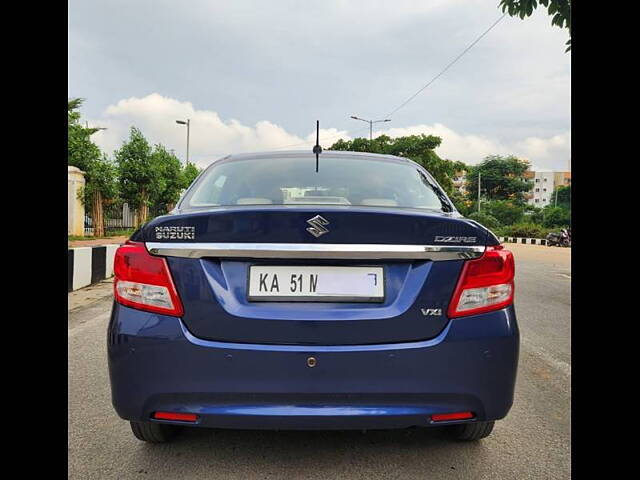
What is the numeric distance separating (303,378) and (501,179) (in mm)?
84630

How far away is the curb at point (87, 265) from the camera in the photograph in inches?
300

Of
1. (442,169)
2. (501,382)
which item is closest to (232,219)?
(501,382)

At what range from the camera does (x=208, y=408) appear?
1.96 meters

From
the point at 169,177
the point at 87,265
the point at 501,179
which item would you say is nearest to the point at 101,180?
the point at 169,177

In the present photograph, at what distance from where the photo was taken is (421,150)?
147 feet

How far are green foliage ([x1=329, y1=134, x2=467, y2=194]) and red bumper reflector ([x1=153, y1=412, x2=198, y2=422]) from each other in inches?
1697

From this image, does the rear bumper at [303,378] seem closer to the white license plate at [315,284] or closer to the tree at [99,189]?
the white license plate at [315,284]

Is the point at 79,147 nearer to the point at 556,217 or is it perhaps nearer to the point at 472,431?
the point at 472,431

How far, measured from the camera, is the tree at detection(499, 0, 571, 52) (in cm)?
605

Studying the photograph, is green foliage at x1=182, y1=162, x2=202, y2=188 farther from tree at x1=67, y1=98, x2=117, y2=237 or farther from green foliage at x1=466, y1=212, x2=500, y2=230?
green foliage at x1=466, y1=212, x2=500, y2=230

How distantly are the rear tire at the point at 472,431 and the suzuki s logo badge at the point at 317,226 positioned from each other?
1.17 meters

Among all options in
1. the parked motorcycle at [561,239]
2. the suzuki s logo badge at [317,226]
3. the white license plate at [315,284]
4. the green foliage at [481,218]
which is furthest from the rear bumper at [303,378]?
the parked motorcycle at [561,239]
